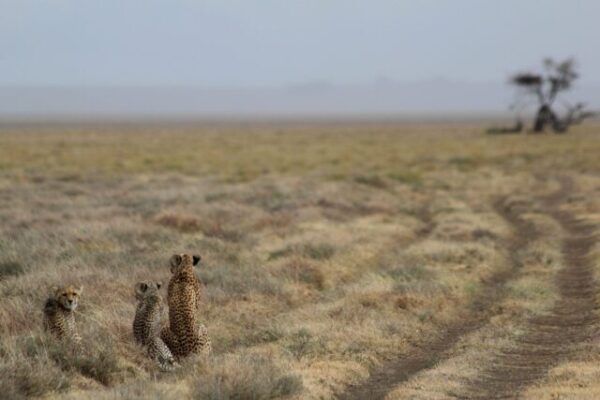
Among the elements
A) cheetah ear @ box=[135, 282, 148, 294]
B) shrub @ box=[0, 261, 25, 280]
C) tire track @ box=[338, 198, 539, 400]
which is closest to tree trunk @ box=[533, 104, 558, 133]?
tire track @ box=[338, 198, 539, 400]

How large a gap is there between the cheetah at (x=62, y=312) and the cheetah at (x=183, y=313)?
3.15 ft

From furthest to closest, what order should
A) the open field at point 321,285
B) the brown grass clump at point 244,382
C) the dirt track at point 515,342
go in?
1. the dirt track at point 515,342
2. the open field at point 321,285
3. the brown grass clump at point 244,382

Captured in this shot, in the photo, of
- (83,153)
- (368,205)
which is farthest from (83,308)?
(83,153)

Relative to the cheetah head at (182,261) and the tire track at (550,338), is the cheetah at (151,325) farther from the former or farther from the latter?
the tire track at (550,338)

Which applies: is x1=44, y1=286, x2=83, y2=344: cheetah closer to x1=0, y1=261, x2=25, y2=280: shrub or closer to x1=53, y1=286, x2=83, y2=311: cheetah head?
x1=53, y1=286, x2=83, y2=311: cheetah head

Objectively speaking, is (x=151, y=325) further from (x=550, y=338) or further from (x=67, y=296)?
(x=550, y=338)

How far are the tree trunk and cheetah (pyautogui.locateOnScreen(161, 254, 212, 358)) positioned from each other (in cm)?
7115

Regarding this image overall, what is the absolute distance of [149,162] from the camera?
48.9 meters

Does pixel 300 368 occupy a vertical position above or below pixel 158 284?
below

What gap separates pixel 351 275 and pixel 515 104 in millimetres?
67309

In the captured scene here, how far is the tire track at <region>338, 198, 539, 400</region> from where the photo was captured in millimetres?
9375

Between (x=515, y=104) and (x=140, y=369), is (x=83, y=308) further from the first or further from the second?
(x=515, y=104)

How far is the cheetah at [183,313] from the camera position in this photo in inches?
369

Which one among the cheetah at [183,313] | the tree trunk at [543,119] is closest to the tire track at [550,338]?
the cheetah at [183,313]
